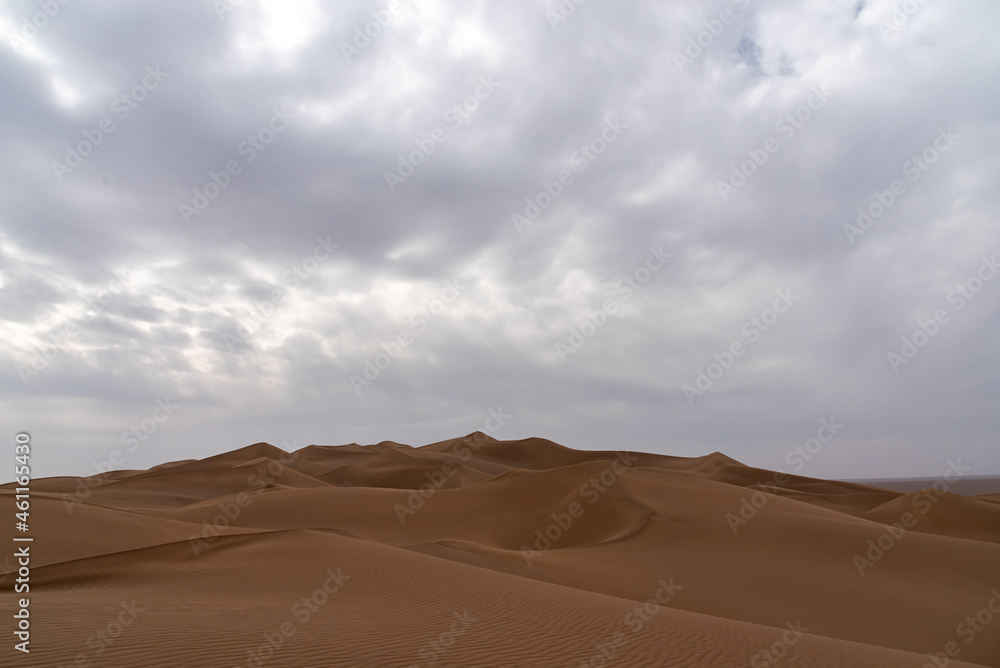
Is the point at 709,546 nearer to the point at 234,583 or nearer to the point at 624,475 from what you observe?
the point at 624,475

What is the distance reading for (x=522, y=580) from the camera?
359 inches

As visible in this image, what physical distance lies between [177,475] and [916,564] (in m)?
32.8

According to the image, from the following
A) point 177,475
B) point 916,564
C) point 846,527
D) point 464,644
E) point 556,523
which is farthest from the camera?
point 177,475

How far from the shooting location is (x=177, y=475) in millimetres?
32875

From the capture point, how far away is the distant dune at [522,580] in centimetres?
545

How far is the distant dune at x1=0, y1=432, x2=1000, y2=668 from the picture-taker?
545 centimetres

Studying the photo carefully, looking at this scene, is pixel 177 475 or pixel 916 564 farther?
pixel 177 475

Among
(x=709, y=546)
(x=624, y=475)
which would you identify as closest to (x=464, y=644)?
(x=709, y=546)

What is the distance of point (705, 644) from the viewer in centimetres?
643

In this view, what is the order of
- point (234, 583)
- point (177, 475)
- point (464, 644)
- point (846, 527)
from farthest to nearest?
point (177, 475)
point (846, 527)
point (234, 583)
point (464, 644)

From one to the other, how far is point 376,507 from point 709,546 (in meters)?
10.4

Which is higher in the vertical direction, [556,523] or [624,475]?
[624,475]

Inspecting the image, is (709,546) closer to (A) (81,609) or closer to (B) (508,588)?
(B) (508,588)

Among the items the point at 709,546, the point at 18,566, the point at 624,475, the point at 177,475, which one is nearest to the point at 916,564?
the point at 709,546
